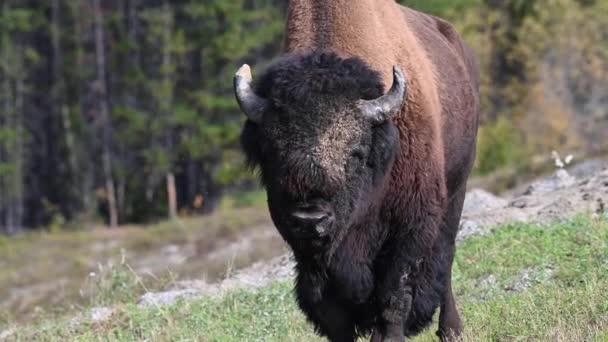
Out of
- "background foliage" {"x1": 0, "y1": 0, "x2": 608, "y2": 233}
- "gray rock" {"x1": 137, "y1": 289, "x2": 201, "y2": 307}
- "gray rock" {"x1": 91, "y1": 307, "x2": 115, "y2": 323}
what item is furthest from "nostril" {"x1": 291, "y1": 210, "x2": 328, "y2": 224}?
"background foliage" {"x1": 0, "y1": 0, "x2": 608, "y2": 233}

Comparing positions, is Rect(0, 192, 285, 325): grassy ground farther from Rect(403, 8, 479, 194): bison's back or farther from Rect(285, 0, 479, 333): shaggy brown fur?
Rect(285, 0, 479, 333): shaggy brown fur

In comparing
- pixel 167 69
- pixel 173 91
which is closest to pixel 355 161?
pixel 167 69

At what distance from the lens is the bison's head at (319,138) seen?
652cm

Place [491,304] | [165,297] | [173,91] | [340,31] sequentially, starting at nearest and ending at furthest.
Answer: [340,31] < [491,304] < [165,297] < [173,91]

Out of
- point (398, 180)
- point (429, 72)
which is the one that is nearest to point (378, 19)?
point (429, 72)

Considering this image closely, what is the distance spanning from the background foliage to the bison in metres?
27.1

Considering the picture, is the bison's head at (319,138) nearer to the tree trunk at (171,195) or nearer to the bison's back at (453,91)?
the bison's back at (453,91)

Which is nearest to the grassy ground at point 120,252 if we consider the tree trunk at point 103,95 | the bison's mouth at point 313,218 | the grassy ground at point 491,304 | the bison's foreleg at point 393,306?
the tree trunk at point 103,95

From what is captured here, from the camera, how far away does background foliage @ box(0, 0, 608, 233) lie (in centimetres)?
3850

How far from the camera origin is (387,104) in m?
6.88

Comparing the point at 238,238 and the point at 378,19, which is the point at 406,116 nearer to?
the point at 378,19

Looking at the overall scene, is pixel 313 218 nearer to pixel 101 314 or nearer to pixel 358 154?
pixel 358 154

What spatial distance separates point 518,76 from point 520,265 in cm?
3317

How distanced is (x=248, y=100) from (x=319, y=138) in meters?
0.58
